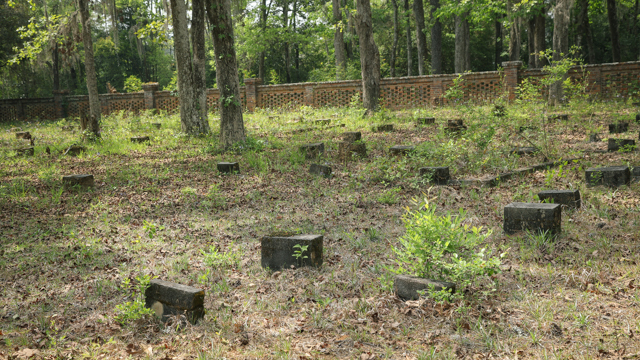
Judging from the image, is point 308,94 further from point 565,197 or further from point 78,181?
point 565,197

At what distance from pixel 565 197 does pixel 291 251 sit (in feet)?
10.7

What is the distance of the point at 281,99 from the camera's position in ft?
67.4

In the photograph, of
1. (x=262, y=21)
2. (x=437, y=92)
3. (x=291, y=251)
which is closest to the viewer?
(x=291, y=251)

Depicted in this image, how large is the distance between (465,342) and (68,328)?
9.50ft

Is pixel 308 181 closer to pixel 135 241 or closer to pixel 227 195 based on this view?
pixel 227 195

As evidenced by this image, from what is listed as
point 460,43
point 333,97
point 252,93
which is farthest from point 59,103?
point 460,43

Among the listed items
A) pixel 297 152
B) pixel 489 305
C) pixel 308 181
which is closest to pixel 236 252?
pixel 489 305

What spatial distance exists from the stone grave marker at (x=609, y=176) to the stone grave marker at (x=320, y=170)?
3.93 meters

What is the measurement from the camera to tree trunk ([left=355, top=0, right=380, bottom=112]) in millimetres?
14867

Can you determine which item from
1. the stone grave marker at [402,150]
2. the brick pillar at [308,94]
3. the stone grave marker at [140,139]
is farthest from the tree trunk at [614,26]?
the stone grave marker at [140,139]

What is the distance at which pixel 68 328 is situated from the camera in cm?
351

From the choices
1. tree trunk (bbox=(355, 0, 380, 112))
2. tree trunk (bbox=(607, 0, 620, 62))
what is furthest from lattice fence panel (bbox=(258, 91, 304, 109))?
tree trunk (bbox=(607, 0, 620, 62))

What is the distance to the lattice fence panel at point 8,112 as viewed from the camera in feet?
80.4

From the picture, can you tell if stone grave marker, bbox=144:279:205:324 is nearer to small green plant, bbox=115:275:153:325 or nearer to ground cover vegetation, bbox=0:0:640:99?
small green plant, bbox=115:275:153:325
